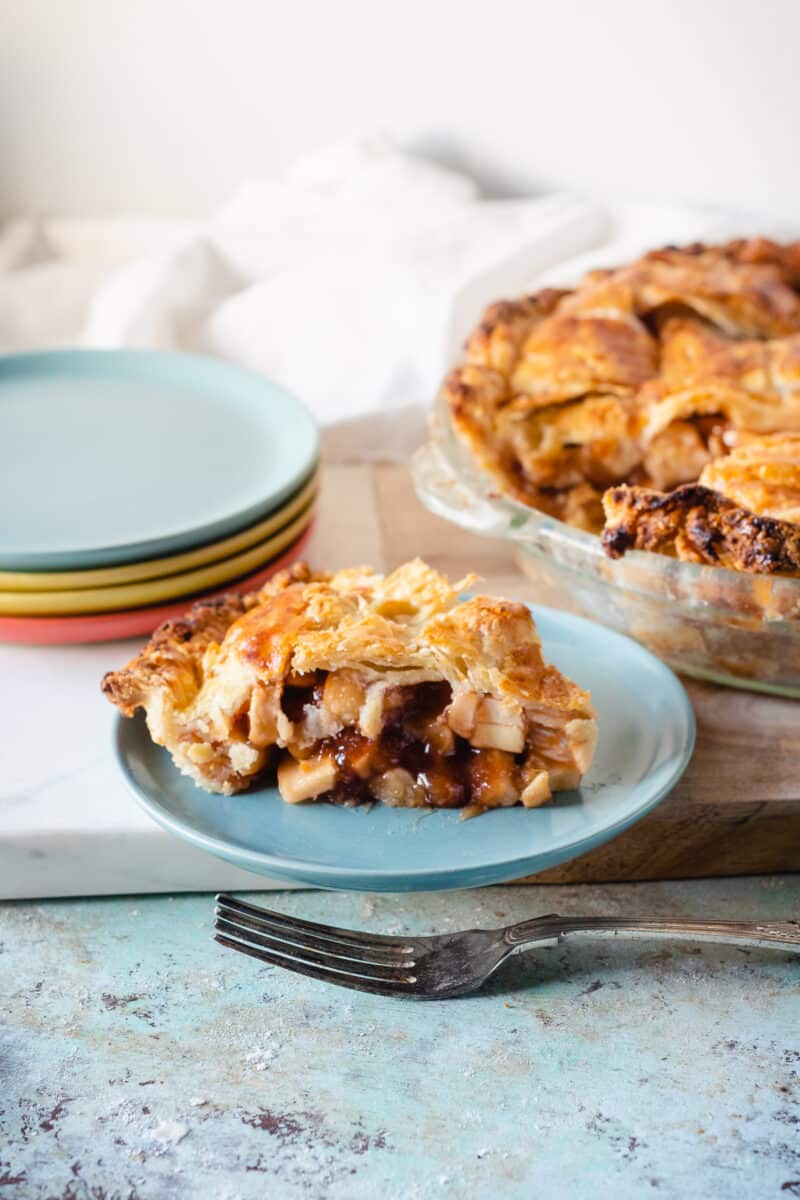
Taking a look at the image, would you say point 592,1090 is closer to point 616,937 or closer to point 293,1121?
point 616,937

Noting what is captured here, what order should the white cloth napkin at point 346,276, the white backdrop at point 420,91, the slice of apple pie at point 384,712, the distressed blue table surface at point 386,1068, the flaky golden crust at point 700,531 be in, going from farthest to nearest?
1. the white backdrop at point 420,91
2. the white cloth napkin at point 346,276
3. the flaky golden crust at point 700,531
4. the slice of apple pie at point 384,712
5. the distressed blue table surface at point 386,1068

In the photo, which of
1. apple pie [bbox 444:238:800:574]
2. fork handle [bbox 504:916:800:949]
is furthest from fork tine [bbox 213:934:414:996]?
apple pie [bbox 444:238:800:574]

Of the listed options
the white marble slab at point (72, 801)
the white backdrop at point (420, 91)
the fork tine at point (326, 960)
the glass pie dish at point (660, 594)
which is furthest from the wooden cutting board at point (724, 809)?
the white backdrop at point (420, 91)

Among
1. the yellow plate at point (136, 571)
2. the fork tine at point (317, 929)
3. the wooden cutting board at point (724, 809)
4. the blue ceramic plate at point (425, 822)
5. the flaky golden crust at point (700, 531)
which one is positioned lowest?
the wooden cutting board at point (724, 809)

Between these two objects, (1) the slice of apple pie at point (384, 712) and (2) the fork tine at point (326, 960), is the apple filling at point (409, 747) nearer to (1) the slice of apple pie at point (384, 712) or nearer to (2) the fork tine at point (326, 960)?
(1) the slice of apple pie at point (384, 712)

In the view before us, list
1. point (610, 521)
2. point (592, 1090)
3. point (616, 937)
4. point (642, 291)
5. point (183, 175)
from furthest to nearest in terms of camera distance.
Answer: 1. point (183, 175)
2. point (642, 291)
3. point (610, 521)
4. point (616, 937)
5. point (592, 1090)

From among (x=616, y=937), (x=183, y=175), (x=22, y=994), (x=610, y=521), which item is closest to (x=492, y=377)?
(x=610, y=521)

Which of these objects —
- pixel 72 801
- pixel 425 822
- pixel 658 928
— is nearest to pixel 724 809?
pixel 658 928
